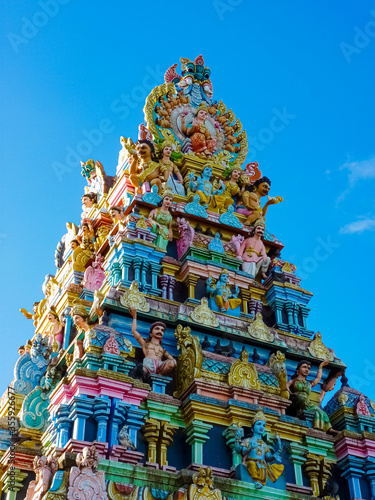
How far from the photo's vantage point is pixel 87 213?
93.9ft

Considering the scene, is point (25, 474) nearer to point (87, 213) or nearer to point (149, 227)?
point (149, 227)

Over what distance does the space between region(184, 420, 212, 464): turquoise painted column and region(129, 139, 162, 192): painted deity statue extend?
26.9ft

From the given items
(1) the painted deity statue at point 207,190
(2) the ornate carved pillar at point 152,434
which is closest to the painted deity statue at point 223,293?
(1) the painted deity statue at point 207,190

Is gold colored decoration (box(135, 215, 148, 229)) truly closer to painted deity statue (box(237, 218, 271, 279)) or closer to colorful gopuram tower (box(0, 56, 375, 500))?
colorful gopuram tower (box(0, 56, 375, 500))

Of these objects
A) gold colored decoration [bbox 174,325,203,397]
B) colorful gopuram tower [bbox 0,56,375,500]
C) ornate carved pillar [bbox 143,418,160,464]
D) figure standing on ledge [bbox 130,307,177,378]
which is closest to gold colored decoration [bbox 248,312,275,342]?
colorful gopuram tower [bbox 0,56,375,500]

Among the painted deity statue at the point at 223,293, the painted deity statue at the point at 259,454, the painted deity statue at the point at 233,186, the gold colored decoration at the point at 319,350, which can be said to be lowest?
the painted deity statue at the point at 259,454

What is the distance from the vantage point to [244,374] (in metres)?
20.4

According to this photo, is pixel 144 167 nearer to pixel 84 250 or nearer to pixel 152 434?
pixel 84 250

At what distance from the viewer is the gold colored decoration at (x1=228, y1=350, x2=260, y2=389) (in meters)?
20.2

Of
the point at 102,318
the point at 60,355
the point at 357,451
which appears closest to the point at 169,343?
the point at 102,318

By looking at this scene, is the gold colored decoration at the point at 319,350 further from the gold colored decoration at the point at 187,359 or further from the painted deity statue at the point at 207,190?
the painted deity statue at the point at 207,190

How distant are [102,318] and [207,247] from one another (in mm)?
4657

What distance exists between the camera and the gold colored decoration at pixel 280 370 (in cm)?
2108

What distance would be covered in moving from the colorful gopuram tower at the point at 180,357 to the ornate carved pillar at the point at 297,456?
Answer: 3 centimetres
